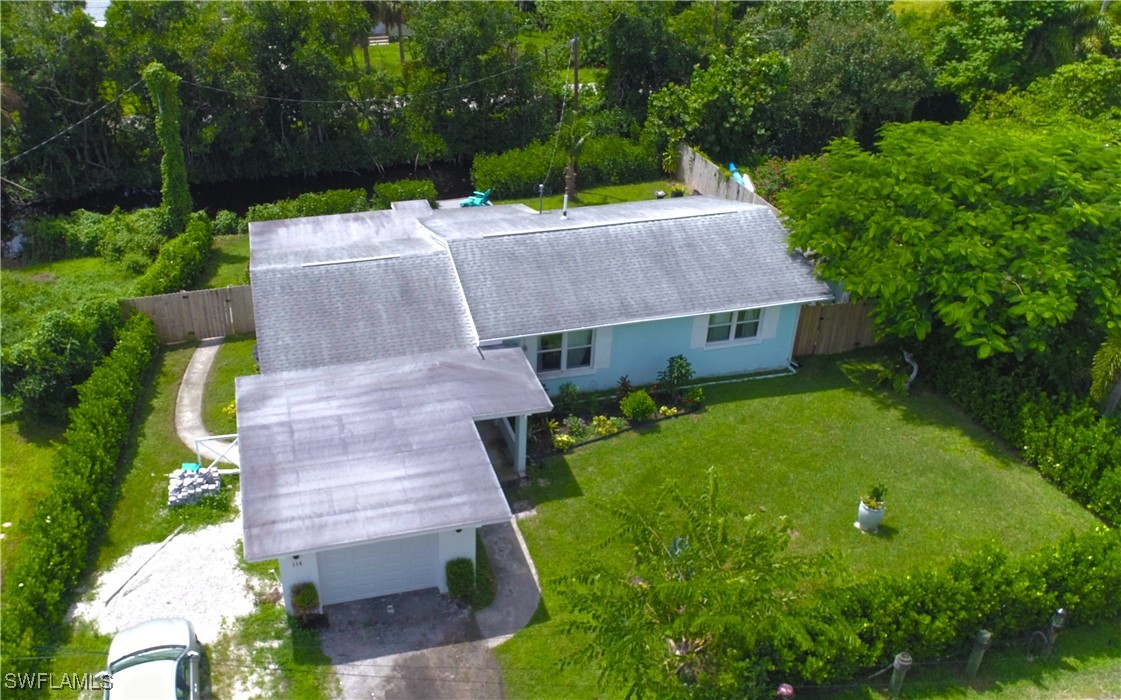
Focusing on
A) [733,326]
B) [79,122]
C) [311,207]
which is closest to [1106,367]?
[733,326]

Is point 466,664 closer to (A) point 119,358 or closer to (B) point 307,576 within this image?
(B) point 307,576

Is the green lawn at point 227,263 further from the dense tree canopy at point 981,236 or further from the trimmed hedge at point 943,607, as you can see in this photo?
the trimmed hedge at point 943,607

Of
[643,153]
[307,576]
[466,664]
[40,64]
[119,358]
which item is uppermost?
[40,64]

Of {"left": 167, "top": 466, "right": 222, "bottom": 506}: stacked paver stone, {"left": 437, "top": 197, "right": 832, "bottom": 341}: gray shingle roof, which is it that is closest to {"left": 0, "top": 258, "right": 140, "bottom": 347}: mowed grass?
{"left": 167, "top": 466, "right": 222, "bottom": 506}: stacked paver stone

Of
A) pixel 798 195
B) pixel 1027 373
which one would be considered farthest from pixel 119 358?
pixel 1027 373

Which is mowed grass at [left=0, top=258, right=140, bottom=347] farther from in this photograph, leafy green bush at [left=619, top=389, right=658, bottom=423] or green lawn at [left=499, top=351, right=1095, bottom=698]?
leafy green bush at [left=619, top=389, right=658, bottom=423]

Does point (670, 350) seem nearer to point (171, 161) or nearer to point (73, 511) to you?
point (73, 511)

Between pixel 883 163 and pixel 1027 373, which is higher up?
pixel 883 163
